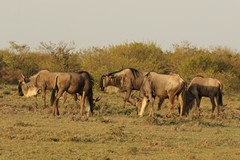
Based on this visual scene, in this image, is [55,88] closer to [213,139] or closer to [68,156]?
[213,139]

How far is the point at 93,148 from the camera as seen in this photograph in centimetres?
1220

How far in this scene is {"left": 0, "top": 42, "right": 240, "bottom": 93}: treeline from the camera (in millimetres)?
37531

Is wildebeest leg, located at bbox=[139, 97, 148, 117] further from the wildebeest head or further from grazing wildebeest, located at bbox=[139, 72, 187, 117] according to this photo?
the wildebeest head

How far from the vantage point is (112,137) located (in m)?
13.9

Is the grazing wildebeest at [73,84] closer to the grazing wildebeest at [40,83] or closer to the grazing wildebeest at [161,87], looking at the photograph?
the grazing wildebeest at [40,83]

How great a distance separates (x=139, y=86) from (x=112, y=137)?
24.9 feet

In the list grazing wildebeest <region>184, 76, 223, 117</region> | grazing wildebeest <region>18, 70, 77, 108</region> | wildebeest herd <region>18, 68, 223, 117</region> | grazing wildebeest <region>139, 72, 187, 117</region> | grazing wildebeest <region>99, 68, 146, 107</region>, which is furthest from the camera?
grazing wildebeest <region>184, 76, 223, 117</region>

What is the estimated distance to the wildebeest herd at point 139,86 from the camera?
20172 millimetres

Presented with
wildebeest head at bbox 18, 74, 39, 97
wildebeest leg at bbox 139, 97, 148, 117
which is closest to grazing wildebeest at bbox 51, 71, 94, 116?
wildebeest leg at bbox 139, 97, 148, 117

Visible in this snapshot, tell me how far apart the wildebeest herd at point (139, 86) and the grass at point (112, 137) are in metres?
0.85

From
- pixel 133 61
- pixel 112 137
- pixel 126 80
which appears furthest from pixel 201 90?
pixel 133 61

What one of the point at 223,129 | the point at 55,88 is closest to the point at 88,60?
the point at 55,88

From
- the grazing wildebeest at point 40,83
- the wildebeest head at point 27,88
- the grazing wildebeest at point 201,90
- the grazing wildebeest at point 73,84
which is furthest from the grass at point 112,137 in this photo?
the wildebeest head at point 27,88

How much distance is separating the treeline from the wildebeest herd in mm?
13583
